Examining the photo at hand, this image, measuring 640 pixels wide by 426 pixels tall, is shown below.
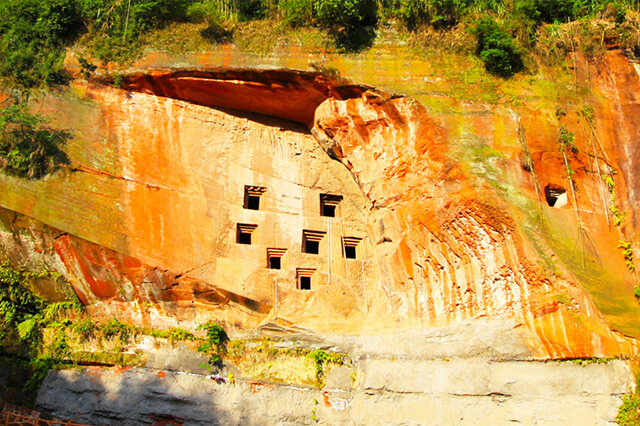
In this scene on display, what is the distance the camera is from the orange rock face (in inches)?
507

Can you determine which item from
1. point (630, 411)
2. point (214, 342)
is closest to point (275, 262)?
point (214, 342)

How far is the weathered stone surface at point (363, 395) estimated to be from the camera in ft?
39.0

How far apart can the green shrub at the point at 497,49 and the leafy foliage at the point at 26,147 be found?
1035 cm

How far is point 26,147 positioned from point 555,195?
12.1m

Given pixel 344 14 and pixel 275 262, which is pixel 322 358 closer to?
pixel 275 262

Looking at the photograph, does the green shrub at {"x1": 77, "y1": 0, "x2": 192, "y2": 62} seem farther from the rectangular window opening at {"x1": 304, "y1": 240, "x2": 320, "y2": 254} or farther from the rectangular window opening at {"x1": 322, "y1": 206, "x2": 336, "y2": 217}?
the rectangular window opening at {"x1": 304, "y1": 240, "x2": 320, "y2": 254}

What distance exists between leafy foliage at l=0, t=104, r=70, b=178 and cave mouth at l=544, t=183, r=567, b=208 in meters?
11.1

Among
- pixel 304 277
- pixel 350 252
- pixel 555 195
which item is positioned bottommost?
pixel 304 277

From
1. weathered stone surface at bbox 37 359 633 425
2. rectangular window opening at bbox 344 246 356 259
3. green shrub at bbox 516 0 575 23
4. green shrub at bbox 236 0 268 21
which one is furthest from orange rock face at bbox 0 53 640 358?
green shrub at bbox 236 0 268 21

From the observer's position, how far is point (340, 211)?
1680 centimetres

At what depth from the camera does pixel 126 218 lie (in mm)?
14336

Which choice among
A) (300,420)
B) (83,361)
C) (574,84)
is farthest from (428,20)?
(83,361)

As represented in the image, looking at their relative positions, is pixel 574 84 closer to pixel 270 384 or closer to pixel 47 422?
pixel 270 384

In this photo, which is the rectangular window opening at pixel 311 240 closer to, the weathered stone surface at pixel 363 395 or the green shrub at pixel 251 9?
the weathered stone surface at pixel 363 395
